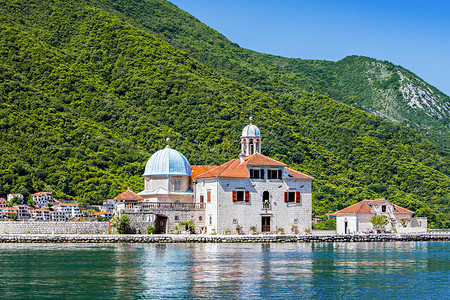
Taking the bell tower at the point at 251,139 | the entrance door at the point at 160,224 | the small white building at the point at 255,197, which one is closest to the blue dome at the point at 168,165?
the small white building at the point at 255,197

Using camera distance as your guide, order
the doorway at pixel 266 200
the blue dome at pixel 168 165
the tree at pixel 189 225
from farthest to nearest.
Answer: the blue dome at pixel 168 165, the doorway at pixel 266 200, the tree at pixel 189 225

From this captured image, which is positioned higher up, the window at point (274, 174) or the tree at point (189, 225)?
the window at point (274, 174)

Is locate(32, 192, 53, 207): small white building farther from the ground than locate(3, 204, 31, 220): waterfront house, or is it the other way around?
locate(32, 192, 53, 207): small white building

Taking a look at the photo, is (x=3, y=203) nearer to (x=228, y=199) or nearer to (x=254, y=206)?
(x=228, y=199)

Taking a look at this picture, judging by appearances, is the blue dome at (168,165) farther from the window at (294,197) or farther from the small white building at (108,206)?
the small white building at (108,206)

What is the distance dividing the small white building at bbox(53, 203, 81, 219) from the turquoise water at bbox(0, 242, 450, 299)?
23.9 metres

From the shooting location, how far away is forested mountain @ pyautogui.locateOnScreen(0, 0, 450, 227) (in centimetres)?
8738

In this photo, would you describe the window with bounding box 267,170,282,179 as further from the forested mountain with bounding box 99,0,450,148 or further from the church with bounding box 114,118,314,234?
the forested mountain with bounding box 99,0,450,148

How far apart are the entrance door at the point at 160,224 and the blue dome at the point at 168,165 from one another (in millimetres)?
4702

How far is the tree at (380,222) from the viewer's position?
70125 mm

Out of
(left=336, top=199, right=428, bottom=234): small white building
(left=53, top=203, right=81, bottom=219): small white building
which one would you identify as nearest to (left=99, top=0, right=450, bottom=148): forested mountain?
(left=53, top=203, right=81, bottom=219): small white building

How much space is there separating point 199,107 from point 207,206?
42.5 meters

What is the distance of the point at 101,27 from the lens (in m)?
130

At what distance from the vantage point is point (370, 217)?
70.6 metres
